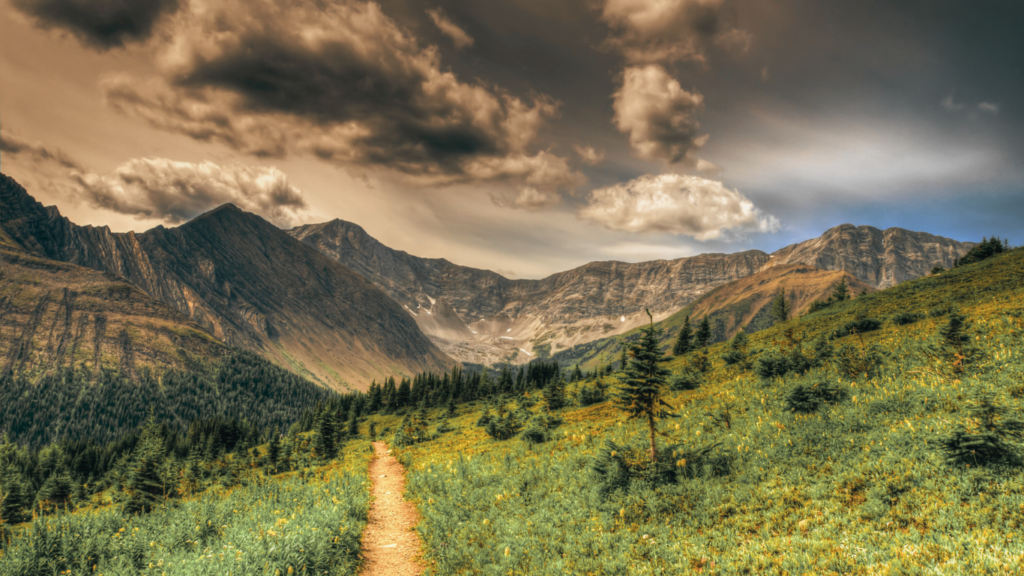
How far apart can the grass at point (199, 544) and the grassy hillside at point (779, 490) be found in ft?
12.9

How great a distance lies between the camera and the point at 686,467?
17953mm

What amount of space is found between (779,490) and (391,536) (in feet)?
52.9

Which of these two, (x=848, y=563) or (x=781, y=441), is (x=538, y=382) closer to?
(x=781, y=441)

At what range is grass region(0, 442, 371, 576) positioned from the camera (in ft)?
39.2

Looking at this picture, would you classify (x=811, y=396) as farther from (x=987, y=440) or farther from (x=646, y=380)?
(x=646, y=380)

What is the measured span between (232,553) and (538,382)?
11195 centimetres

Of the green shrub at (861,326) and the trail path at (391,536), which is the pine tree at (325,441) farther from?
the green shrub at (861,326)

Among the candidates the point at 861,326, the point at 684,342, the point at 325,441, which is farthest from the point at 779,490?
the point at 684,342

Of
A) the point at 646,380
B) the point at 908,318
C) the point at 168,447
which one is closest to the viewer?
the point at 646,380

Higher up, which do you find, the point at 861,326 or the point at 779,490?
the point at 861,326

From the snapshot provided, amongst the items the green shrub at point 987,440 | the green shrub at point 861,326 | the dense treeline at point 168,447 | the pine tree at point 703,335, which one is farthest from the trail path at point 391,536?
the pine tree at point 703,335

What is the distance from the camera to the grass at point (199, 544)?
12.0 m

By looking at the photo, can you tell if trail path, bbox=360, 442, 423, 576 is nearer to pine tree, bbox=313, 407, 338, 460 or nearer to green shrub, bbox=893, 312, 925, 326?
pine tree, bbox=313, 407, 338, 460

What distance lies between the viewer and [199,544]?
539 inches
